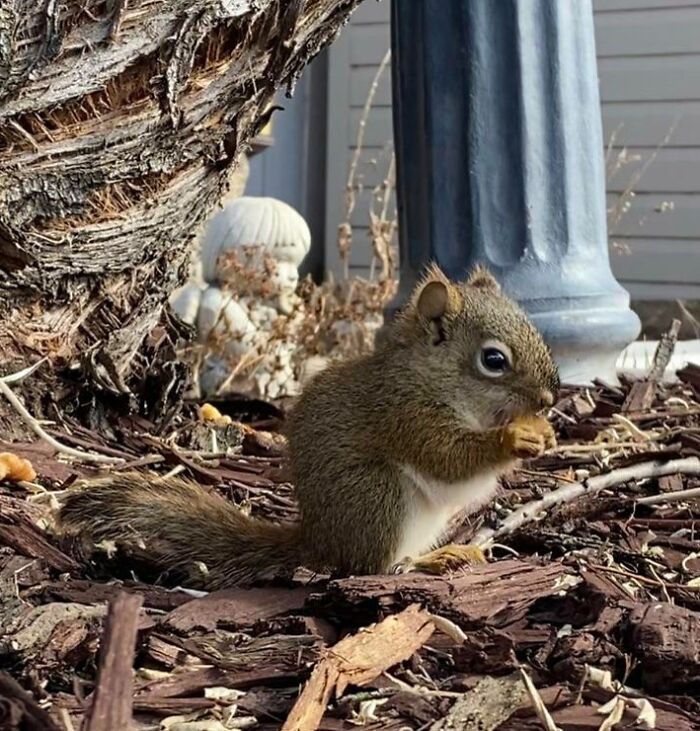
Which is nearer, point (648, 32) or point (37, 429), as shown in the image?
point (37, 429)

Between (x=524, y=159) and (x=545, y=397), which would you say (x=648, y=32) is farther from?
(x=545, y=397)

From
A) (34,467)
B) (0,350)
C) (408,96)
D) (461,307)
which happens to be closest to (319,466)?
(461,307)

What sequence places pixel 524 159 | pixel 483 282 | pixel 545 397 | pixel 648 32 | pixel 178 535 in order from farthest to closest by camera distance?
pixel 648 32, pixel 524 159, pixel 483 282, pixel 545 397, pixel 178 535

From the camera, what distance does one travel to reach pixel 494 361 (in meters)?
2.22

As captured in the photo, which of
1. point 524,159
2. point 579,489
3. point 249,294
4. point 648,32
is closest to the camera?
point 579,489

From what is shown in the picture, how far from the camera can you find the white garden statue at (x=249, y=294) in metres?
4.82

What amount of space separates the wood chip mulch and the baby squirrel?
0.29ft

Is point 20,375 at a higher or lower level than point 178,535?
higher

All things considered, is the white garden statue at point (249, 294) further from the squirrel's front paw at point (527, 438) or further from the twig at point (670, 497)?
the squirrel's front paw at point (527, 438)

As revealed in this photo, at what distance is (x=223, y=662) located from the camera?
1564 millimetres

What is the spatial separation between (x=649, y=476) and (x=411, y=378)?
24.1 inches

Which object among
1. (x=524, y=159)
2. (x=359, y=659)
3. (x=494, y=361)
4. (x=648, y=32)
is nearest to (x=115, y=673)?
(x=359, y=659)

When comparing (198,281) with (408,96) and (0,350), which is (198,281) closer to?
(408,96)

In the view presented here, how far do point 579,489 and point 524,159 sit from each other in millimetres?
1560
